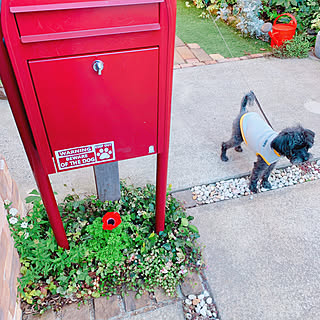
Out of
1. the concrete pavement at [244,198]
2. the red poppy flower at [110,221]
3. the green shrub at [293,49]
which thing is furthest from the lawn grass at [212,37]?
the red poppy flower at [110,221]

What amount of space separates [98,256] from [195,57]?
3701 millimetres

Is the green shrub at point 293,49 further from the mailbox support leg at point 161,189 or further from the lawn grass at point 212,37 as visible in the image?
the mailbox support leg at point 161,189

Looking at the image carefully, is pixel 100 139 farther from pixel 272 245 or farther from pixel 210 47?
pixel 210 47

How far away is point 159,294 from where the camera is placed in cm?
193

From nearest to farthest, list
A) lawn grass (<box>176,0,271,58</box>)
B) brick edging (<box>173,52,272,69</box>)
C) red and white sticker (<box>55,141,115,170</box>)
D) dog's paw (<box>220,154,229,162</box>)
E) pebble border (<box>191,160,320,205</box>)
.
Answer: red and white sticker (<box>55,141,115,170</box>) → pebble border (<box>191,160,320,205</box>) → dog's paw (<box>220,154,229,162</box>) → brick edging (<box>173,52,272,69</box>) → lawn grass (<box>176,0,271,58</box>)

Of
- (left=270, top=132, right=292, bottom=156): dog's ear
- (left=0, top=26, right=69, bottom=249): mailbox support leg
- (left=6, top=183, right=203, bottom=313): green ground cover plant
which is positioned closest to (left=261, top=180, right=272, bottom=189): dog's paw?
→ (left=270, top=132, right=292, bottom=156): dog's ear

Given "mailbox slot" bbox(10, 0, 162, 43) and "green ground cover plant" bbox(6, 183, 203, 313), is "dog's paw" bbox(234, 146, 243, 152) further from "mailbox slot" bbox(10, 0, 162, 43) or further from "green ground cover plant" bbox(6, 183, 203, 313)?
"mailbox slot" bbox(10, 0, 162, 43)

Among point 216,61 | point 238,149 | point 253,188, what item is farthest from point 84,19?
point 216,61

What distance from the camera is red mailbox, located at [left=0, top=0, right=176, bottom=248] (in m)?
1.16

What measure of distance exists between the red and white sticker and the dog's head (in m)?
1.27

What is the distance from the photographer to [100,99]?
141cm

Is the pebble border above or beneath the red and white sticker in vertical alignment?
beneath

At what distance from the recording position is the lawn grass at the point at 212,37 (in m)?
5.04

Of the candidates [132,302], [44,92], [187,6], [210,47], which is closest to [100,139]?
[44,92]
